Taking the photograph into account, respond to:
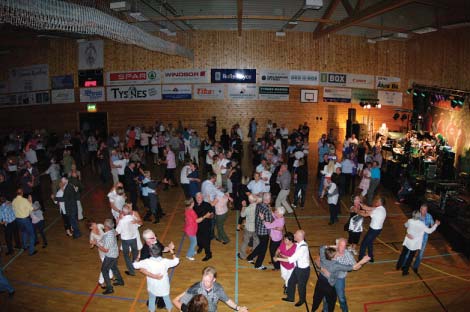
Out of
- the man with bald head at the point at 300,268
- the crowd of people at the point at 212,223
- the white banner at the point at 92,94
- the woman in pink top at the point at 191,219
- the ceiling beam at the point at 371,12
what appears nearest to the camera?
the crowd of people at the point at 212,223

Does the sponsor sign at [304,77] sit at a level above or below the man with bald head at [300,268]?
above

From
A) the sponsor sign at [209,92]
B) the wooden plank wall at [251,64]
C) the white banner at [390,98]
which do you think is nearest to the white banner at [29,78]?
the wooden plank wall at [251,64]

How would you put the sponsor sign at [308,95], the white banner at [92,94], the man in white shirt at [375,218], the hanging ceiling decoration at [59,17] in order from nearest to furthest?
the hanging ceiling decoration at [59,17], the man in white shirt at [375,218], the sponsor sign at [308,95], the white banner at [92,94]

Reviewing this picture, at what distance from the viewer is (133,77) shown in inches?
744

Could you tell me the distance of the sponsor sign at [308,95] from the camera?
749 inches

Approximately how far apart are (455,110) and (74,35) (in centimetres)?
1819

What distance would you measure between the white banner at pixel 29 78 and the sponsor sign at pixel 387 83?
1894 cm

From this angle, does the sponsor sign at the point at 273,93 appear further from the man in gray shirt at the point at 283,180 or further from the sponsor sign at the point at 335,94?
the man in gray shirt at the point at 283,180

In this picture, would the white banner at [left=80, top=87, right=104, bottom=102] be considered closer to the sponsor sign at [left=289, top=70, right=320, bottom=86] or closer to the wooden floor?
the sponsor sign at [left=289, top=70, right=320, bottom=86]

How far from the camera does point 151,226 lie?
901cm

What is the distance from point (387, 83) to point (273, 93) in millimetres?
6693

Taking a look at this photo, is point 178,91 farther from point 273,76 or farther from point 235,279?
point 235,279

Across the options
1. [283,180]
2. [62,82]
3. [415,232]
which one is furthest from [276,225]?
[62,82]

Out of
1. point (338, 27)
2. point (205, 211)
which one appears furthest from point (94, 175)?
point (338, 27)
